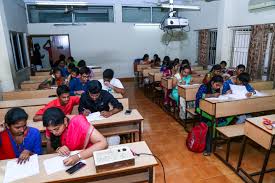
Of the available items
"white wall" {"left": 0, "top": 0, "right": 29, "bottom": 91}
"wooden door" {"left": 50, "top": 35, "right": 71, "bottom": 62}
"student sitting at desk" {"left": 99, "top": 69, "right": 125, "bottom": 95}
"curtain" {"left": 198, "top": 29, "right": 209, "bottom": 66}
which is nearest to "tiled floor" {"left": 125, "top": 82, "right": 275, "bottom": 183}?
"student sitting at desk" {"left": 99, "top": 69, "right": 125, "bottom": 95}

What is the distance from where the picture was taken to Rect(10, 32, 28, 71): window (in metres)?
6.03

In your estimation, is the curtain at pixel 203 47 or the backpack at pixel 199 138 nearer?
the backpack at pixel 199 138

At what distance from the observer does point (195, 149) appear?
3342 millimetres

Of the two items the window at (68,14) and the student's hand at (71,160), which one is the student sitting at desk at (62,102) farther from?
the window at (68,14)

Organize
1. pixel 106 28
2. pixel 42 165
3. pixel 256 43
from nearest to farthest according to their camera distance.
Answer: pixel 42 165 < pixel 256 43 < pixel 106 28

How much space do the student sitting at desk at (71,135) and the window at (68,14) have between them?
6870mm

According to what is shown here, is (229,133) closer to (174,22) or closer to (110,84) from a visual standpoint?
(110,84)

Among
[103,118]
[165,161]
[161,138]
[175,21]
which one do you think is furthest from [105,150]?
[175,21]

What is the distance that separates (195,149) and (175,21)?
3591 mm

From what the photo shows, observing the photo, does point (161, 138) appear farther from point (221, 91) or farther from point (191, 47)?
point (191, 47)

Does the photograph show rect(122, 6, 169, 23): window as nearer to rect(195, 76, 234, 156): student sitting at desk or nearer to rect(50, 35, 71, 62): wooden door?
rect(50, 35, 71, 62): wooden door

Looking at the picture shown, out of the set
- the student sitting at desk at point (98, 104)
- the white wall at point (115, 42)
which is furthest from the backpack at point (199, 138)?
the white wall at point (115, 42)

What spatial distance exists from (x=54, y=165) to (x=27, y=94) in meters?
2.81

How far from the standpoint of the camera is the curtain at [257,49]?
5.08m
